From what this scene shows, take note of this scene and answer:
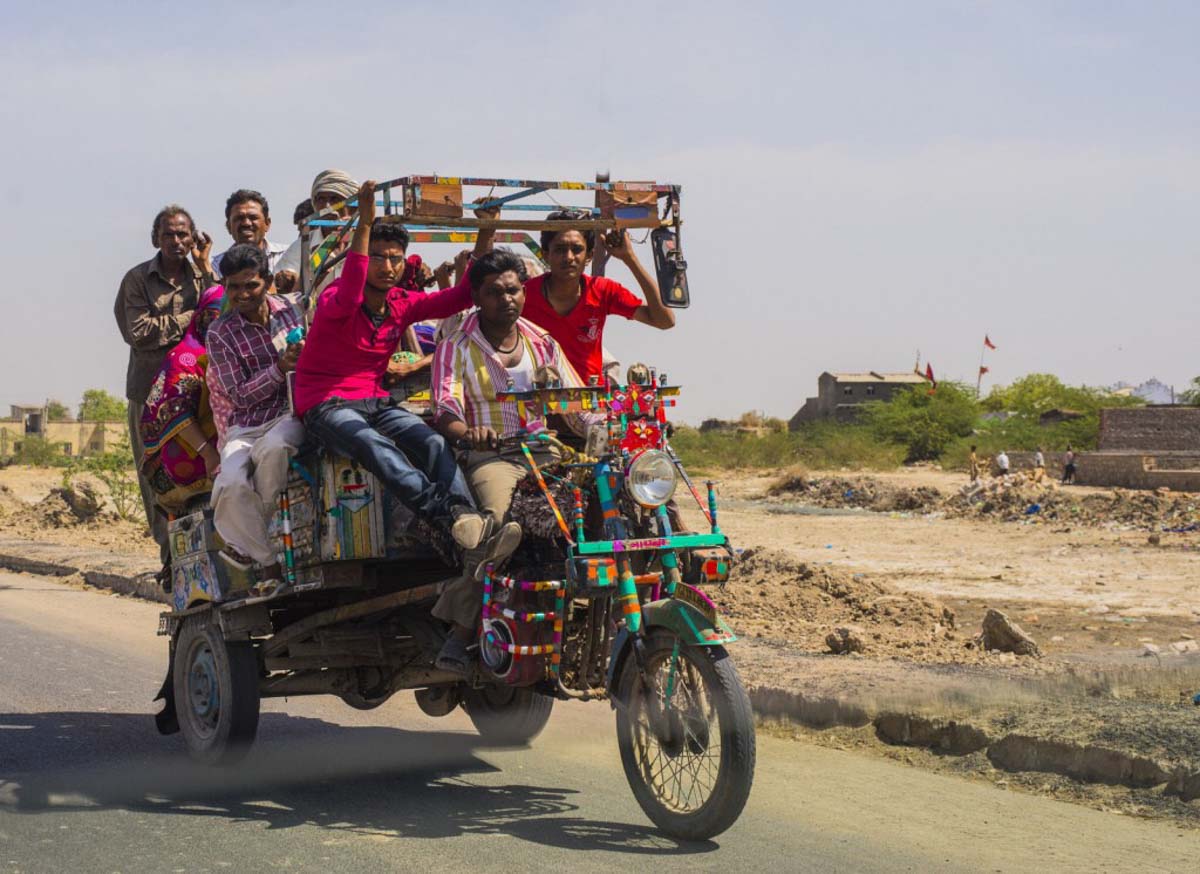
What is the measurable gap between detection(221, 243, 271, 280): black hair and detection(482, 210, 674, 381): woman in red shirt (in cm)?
127

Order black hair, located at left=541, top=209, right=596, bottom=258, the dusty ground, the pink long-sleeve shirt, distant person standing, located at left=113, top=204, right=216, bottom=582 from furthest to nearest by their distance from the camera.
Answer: the dusty ground < distant person standing, located at left=113, top=204, right=216, bottom=582 < black hair, located at left=541, top=209, right=596, bottom=258 < the pink long-sleeve shirt

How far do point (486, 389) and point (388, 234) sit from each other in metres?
0.85

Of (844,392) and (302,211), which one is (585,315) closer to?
(302,211)

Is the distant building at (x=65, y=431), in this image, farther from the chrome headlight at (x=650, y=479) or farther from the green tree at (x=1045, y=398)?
the chrome headlight at (x=650, y=479)

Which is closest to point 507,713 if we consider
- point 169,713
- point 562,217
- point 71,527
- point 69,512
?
point 169,713

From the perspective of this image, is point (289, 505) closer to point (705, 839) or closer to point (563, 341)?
point (563, 341)

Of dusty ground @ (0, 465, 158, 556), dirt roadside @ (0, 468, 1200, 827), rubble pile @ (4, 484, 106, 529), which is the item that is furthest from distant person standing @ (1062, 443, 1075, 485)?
rubble pile @ (4, 484, 106, 529)

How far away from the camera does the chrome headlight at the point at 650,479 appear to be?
17.3ft

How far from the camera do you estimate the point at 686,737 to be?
524cm

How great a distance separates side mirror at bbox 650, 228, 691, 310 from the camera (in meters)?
6.47

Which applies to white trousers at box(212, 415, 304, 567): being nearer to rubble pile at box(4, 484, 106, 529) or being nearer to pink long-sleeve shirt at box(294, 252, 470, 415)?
pink long-sleeve shirt at box(294, 252, 470, 415)

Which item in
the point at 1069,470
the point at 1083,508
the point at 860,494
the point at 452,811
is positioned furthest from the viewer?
the point at 1069,470

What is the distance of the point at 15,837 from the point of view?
543cm

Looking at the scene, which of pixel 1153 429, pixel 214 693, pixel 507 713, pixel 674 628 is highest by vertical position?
pixel 1153 429
